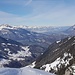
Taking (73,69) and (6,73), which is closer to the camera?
(6,73)

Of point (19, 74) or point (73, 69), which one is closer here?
point (19, 74)

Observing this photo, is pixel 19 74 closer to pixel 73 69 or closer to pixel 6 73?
pixel 6 73

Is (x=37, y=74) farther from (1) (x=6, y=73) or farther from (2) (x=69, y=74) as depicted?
(2) (x=69, y=74)

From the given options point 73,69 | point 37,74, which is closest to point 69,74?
point 73,69

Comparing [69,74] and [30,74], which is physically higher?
[30,74]

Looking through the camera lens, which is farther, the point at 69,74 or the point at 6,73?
the point at 69,74

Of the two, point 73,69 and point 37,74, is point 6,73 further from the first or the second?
point 73,69

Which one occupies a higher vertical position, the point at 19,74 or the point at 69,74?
the point at 19,74

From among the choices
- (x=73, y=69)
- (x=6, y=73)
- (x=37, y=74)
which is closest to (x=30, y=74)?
(x=37, y=74)
